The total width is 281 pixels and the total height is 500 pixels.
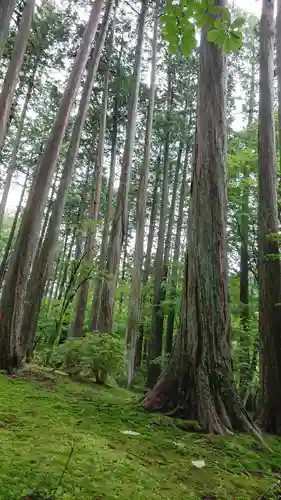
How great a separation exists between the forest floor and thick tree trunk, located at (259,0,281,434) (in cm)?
171

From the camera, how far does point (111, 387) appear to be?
295 inches

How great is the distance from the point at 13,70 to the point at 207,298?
251 inches

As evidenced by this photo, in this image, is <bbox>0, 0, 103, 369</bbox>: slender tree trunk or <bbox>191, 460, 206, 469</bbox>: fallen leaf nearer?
<bbox>191, 460, 206, 469</bbox>: fallen leaf

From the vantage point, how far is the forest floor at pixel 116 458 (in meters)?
1.66

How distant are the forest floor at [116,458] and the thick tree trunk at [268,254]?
171cm

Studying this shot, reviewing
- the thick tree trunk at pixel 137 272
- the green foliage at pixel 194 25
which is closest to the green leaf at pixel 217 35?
the green foliage at pixel 194 25

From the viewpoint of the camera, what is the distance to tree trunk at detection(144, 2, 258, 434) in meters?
3.75

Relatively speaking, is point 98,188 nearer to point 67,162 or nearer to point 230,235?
point 67,162

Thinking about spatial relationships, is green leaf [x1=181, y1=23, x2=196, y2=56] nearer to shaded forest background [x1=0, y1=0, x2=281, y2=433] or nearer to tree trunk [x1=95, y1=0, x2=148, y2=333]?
shaded forest background [x1=0, y1=0, x2=281, y2=433]

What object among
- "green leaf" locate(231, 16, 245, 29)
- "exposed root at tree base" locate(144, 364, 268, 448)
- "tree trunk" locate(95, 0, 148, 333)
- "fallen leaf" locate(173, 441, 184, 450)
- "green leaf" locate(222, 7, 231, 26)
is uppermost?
"tree trunk" locate(95, 0, 148, 333)

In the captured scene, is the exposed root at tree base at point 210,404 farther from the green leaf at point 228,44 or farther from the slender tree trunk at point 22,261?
the green leaf at point 228,44

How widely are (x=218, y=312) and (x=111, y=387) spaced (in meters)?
4.28

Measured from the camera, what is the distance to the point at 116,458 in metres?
2.17

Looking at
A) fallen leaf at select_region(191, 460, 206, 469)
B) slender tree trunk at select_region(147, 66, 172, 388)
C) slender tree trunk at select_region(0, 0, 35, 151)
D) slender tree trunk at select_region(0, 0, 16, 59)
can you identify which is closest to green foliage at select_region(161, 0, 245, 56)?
fallen leaf at select_region(191, 460, 206, 469)
